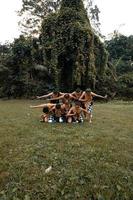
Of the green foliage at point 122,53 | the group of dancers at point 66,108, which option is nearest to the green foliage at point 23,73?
the green foliage at point 122,53

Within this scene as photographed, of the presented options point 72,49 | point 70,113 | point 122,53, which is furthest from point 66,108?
point 122,53

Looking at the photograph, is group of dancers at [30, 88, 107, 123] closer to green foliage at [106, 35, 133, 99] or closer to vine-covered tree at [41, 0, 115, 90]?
vine-covered tree at [41, 0, 115, 90]

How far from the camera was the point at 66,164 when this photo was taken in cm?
816

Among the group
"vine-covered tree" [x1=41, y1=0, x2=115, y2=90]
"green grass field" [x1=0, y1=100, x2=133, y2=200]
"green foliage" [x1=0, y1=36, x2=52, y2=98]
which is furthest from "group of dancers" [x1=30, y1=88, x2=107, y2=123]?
"green foliage" [x1=0, y1=36, x2=52, y2=98]

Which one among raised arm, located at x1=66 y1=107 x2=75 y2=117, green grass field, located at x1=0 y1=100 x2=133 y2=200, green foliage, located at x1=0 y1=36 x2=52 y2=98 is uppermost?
green foliage, located at x1=0 y1=36 x2=52 y2=98

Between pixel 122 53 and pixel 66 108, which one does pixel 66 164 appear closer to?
pixel 66 108

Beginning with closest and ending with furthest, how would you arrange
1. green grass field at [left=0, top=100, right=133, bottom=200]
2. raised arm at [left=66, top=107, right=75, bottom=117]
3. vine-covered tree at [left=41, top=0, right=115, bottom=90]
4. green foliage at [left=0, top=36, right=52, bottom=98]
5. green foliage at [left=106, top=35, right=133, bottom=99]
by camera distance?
green grass field at [left=0, top=100, right=133, bottom=200] < raised arm at [left=66, top=107, right=75, bottom=117] < vine-covered tree at [left=41, top=0, right=115, bottom=90] < green foliage at [left=0, top=36, right=52, bottom=98] < green foliage at [left=106, top=35, right=133, bottom=99]

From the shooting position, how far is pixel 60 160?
8453 millimetres

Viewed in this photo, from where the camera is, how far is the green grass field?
21.9ft

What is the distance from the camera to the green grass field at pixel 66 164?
6688mm

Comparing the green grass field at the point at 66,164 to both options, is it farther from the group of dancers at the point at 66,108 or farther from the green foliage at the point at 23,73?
the green foliage at the point at 23,73

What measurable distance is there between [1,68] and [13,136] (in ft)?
83.8

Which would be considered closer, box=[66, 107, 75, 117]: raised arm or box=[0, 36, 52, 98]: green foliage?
box=[66, 107, 75, 117]: raised arm

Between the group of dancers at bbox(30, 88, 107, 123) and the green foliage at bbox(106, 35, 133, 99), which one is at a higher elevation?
the green foliage at bbox(106, 35, 133, 99)
